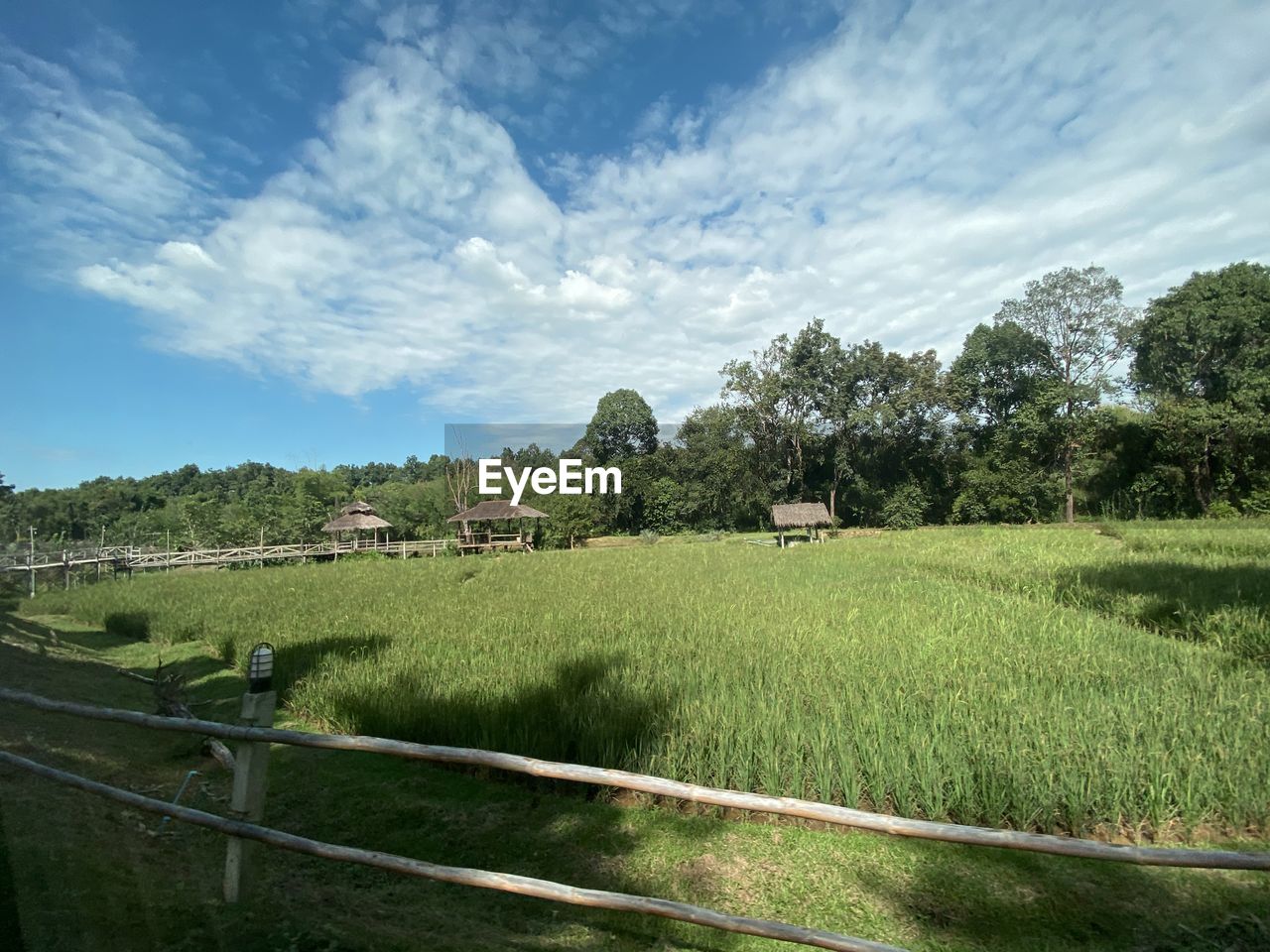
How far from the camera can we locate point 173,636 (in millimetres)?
9531

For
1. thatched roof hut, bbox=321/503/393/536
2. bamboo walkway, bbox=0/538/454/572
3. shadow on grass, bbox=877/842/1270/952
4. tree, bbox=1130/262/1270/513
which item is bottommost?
shadow on grass, bbox=877/842/1270/952

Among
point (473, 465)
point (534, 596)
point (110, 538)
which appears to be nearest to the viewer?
point (534, 596)

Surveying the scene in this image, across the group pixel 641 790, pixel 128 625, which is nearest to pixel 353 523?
pixel 128 625

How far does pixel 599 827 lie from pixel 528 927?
1.02m

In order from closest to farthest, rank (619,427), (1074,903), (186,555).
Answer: (1074,903) < (186,555) < (619,427)

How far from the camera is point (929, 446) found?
33.8 m

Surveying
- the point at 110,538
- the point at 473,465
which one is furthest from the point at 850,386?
the point at 110,538

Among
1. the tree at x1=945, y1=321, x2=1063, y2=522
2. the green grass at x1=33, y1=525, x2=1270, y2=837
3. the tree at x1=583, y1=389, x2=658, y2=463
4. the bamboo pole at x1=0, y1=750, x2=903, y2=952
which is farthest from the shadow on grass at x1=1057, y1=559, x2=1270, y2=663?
the tree at x1=583, y1=389, x2=658, y2=463

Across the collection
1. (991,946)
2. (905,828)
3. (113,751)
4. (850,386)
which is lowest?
(991,946)

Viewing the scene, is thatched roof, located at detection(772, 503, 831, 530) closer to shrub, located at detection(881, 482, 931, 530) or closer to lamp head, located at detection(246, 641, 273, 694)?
shrub, located at detection(881, 482, 931, 530)

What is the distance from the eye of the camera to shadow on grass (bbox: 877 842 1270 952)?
2580mm

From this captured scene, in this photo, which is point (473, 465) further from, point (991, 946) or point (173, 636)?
point (991, 946)

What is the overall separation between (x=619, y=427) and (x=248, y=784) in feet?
135

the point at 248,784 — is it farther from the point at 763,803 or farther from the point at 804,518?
the point at 804,518
